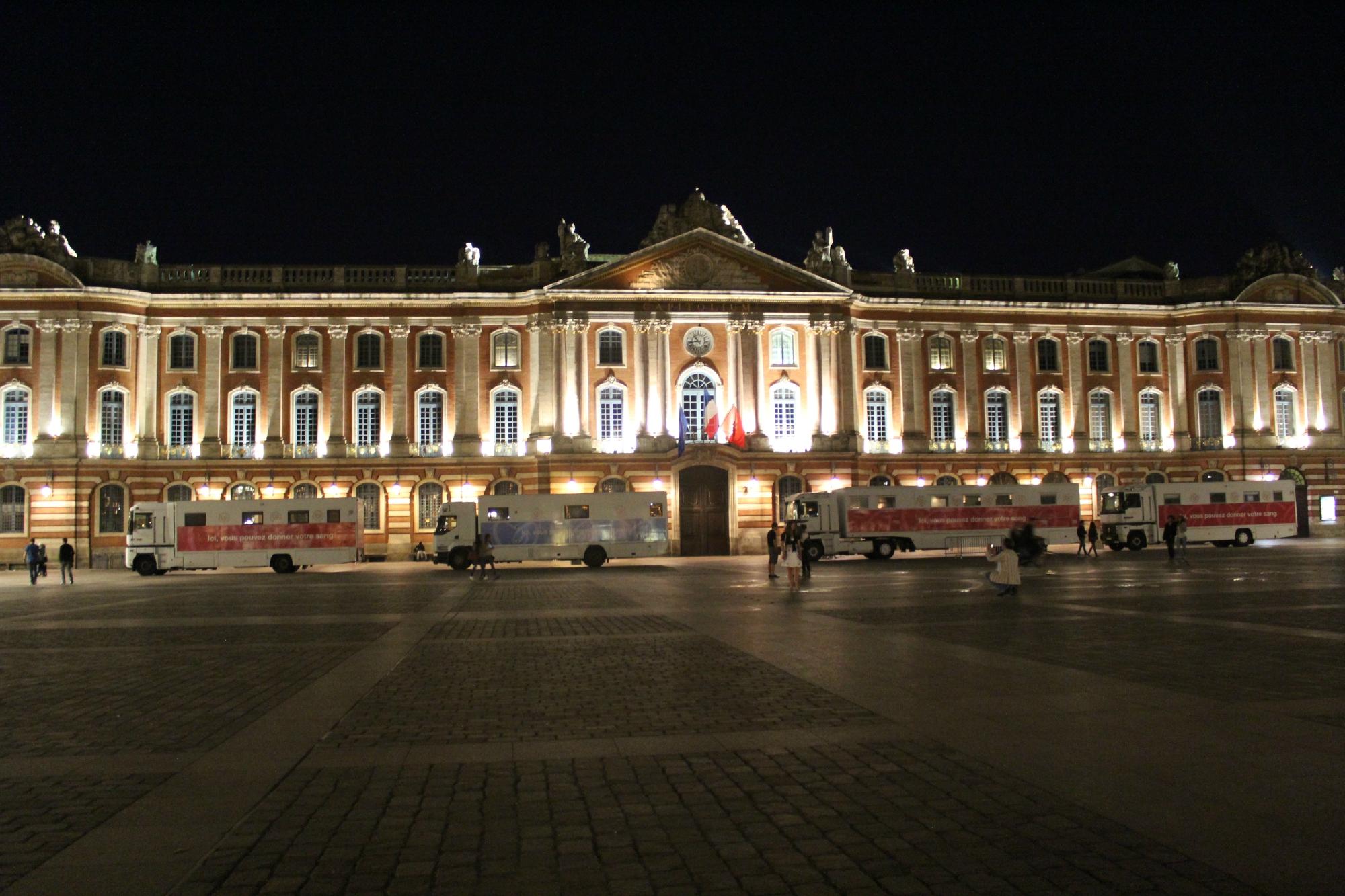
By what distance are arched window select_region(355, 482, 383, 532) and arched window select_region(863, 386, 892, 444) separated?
24846mm

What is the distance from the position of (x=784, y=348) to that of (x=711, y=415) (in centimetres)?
628

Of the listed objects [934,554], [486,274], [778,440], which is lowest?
[934,554]

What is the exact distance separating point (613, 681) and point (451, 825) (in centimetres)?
579

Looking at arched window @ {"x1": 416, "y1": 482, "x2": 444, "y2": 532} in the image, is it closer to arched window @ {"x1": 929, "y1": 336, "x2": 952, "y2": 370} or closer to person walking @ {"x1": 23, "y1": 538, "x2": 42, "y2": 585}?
person walking @ {"x1": 23, "y1": 538, "x2": 42, "y2": 585}

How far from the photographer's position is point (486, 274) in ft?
180

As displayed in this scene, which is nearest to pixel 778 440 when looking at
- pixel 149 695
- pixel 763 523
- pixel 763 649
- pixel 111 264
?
pixel 763 523

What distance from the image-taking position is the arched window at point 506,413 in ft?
177

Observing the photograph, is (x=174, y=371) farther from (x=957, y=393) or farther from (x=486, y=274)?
(x=957, y=393)

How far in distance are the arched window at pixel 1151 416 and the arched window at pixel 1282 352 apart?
6.55 metres

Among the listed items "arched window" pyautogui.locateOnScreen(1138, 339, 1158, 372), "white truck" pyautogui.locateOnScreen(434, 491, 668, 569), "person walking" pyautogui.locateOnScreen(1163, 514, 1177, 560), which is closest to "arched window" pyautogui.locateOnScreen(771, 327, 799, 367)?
"white truck" pyautogui.locateOnScreen(434, 491, 668, 569)

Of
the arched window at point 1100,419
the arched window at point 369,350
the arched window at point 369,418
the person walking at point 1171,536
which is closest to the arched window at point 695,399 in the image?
the arched window at point 369,418

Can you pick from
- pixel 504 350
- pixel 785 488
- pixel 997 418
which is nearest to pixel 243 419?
pixel 504 350

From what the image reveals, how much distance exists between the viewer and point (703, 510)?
53406mm

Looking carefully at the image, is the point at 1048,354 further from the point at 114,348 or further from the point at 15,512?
the point at 15,512
